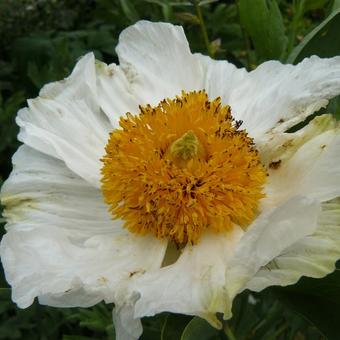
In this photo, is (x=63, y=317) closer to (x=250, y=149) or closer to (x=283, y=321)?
(x=283, y=321)

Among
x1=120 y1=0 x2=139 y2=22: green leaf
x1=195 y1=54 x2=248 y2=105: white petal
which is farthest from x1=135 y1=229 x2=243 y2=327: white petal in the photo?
x1=120 y1=0 x2=139 y2=22: green leaf

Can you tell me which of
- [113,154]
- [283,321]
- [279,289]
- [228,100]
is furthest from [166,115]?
[283,321]

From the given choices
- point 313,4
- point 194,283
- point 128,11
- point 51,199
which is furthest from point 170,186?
point 128,11

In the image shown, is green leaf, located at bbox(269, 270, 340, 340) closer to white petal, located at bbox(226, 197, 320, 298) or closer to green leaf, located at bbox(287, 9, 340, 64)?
white petal, located at bbox(226, 197, 320, 298)

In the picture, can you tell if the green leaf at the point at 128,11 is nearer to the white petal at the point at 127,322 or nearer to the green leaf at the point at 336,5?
the green leaf at the point at 336,5

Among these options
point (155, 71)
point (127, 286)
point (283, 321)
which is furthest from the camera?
point (283, 321)
